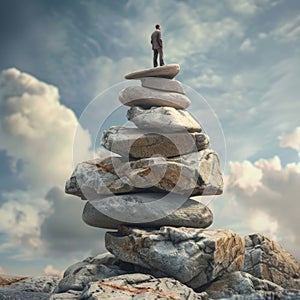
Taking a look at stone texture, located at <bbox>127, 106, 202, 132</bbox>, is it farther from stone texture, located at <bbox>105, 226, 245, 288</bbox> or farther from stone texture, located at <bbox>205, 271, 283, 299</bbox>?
stone texture, located at <bbox>205, 271, 283, 299</bbox>

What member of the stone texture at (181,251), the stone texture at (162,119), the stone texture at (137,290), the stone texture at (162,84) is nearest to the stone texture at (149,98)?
the stone texture at (162,84)

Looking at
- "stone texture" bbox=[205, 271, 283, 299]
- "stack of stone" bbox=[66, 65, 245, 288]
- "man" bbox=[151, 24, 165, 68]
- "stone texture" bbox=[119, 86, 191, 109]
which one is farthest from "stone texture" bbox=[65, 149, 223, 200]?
"man" bbox=[151, 24, 165, 68]

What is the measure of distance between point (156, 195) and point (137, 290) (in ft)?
20.2

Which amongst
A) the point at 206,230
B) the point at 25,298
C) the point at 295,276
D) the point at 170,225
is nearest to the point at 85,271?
the point at 25,298

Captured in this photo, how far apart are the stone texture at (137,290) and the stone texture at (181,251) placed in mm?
1633

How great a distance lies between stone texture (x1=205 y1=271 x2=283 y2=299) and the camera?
1948cm

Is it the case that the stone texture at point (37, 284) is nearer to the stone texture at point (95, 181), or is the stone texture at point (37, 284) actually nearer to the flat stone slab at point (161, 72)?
the stone texture at point (95, 181)

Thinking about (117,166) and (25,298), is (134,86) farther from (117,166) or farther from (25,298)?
(25,298)

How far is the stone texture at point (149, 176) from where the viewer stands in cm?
2116

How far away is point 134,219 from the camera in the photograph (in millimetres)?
20922

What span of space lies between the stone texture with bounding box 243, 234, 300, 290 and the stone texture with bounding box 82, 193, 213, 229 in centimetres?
476

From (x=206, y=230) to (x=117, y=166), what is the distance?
5.36m

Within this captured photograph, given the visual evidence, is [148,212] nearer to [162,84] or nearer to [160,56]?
[162,84]

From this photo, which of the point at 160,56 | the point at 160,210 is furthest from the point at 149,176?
the point at 160,56
